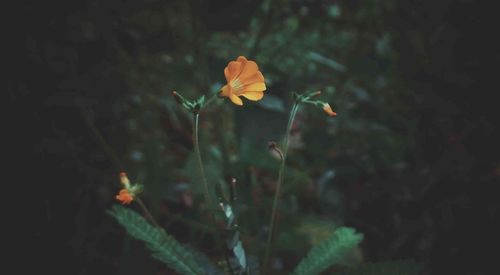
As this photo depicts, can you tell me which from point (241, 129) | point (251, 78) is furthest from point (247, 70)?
point (241, 129)

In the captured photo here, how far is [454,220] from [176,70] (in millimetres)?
1216

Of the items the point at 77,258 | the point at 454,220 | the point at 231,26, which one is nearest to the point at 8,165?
the point at 77,258

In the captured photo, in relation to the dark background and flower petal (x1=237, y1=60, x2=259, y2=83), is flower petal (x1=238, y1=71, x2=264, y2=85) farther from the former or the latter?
the dark background

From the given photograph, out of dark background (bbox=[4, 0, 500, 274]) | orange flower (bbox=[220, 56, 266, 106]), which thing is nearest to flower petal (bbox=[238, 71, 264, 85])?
orange flower (bbox=[220, 56, 266, 106])

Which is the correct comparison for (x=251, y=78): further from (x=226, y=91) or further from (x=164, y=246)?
(x=164, y=246)

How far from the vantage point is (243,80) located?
0.93 metres

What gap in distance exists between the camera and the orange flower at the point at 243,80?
89 cm

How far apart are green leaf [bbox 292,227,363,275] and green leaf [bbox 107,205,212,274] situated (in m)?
0.22

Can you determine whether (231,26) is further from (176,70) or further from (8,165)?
(8,165)

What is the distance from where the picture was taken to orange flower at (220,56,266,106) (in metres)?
0.89

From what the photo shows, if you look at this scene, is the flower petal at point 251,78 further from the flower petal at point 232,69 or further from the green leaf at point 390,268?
the green leaf at point 390,268

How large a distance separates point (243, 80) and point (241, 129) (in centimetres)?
84

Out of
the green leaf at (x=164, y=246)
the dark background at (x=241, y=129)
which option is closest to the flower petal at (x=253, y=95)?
the green leaf at (x=164, y=246)

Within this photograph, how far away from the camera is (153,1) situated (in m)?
1.71
